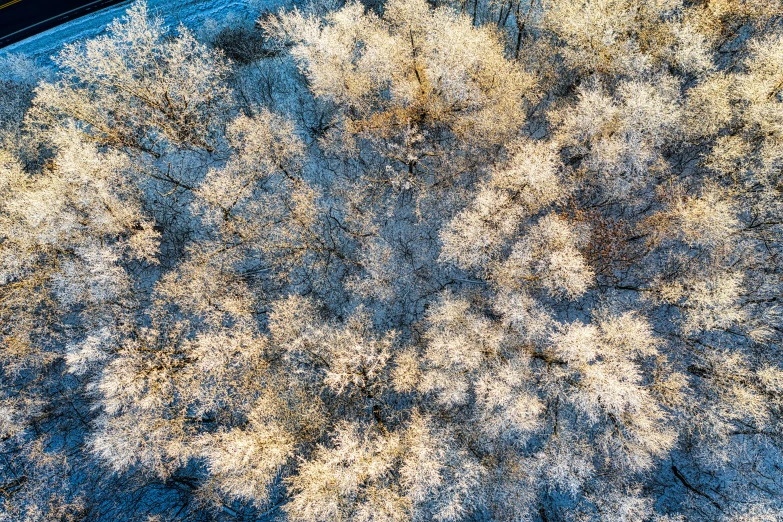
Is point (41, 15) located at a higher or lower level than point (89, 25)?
higher

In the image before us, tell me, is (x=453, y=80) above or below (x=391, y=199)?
above

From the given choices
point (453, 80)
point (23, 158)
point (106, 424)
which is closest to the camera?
point (106, 424)

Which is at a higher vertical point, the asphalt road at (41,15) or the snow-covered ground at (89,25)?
the asphalt road at (41,15)

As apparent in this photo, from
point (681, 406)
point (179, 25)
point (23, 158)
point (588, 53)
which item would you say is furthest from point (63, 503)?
point (588, 53)

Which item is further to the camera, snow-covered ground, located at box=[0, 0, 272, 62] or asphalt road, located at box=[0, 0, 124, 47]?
asphalt road, located at box=[0, 0, 124, 47]

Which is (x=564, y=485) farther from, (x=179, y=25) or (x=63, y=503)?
(x=179, y=25)

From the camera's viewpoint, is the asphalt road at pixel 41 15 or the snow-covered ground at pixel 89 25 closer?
the snow-covered ground at pixel 89 25

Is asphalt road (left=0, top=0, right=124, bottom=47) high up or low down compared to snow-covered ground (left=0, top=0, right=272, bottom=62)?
up

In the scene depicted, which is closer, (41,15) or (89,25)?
(89,25)
